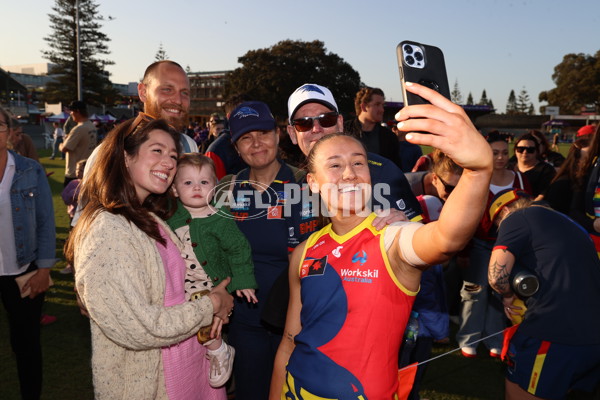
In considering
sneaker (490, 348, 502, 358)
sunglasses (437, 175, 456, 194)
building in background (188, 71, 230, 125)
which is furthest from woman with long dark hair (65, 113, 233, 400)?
building in background (188, 71, 230, 125)

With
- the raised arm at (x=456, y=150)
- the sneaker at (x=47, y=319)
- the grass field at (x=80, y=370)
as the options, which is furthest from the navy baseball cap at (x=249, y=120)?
the sneaker at (x=47, y=319)

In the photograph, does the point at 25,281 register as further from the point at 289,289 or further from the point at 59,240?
the point at 59,240

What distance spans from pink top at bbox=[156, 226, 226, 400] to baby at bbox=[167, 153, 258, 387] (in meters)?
0.23

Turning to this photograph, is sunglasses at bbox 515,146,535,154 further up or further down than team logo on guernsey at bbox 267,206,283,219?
further up

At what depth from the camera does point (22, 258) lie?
3570 mm

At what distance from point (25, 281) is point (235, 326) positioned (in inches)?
78.2

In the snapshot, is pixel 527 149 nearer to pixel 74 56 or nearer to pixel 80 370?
pixel 80 370

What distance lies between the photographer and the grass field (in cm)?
438

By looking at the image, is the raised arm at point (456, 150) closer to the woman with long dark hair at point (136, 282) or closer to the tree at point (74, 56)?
the woman with long dark hair at point (136, 282)

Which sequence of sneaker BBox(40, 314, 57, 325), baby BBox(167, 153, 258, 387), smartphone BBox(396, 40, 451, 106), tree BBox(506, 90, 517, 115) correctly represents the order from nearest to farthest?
smartphone BBox(396, 40, 451, 106) < baby BBox(167, 153, 258, 387) < sneaker BBox(40, 314, 57, 325) < tree BBox(506, 90, 517, 115)

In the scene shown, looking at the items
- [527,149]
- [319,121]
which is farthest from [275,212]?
[527,149]

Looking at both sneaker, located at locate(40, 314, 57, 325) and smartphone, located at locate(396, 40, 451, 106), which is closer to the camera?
smartphone, located at locate(396, 40, 451, 106)

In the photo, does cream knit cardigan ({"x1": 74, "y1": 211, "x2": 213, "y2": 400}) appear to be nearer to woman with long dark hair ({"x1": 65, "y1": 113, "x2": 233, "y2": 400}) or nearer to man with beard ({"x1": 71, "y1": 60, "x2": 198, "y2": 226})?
woman with long dark hair ({"x1": 65, "y1": 113, "x2": 233, "y2": 400})

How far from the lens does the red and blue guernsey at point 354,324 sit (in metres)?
1.88
